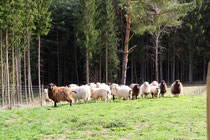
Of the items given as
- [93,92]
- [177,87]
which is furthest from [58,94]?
[177,87]

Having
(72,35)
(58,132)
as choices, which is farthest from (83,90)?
(72,35)

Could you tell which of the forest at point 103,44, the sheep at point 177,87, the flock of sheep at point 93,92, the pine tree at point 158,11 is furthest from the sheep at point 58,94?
the forest at point 103,44

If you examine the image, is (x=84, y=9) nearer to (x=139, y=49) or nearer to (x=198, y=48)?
(x=139, y=49)

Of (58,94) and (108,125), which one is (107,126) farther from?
(58,94)

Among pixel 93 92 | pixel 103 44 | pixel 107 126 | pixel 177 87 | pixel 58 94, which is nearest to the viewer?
pixel 107 126

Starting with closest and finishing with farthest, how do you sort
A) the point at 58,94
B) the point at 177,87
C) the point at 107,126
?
the point at 107,126 → the point at 58,94 → the point at 177,87

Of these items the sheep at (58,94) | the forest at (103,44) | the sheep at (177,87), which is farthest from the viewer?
the forest at (103,44)

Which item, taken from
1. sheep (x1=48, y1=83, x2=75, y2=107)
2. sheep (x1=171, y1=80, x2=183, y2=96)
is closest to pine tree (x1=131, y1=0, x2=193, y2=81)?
sheep (x1=171, y1=80, x2=183, y2=96)

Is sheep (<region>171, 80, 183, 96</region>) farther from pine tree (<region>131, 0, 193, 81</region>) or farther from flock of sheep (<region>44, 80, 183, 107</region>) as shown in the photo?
pine tree (<region>131, 0, 193, 81</region>)

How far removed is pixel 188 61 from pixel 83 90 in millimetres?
29508

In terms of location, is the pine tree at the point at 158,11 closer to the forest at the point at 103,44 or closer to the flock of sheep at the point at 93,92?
the forest at the point at 103,44

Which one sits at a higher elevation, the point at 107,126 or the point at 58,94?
the point at 58,94

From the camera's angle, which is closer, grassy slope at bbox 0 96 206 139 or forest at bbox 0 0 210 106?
grassy slope at bbox 0 96 206 139

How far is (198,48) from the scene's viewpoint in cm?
3844
